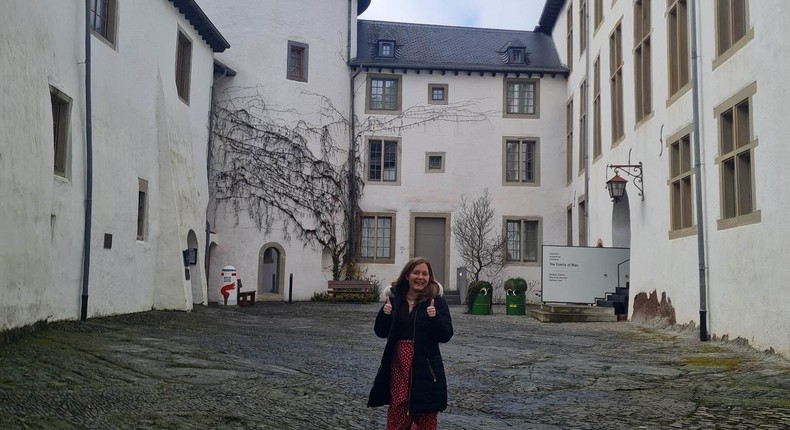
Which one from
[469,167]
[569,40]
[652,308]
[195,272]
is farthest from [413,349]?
[569,40]

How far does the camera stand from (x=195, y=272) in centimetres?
2031

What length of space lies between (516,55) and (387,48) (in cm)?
457

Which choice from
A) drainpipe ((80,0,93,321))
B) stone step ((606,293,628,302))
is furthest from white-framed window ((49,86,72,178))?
stone step ((606,293,628,302))

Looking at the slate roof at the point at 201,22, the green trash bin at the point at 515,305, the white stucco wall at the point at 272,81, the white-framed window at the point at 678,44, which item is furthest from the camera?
the white stucco wall at the point at 272,81

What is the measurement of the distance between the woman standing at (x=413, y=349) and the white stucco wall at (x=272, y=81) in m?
20.4

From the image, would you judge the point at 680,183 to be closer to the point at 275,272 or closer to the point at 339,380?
the point at 339,380

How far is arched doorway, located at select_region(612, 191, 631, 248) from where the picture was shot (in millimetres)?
19984

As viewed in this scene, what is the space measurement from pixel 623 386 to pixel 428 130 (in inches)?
808

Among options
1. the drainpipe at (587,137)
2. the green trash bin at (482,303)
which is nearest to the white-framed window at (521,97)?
the drainpipe at (587,137)

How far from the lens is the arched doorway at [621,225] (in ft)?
65.6

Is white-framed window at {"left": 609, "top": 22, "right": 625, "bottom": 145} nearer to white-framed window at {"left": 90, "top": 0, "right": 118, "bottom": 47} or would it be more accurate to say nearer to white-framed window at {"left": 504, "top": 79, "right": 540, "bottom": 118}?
white-framed window at {"left": 504, "top": 79, "right": 540, "bottom": 118}

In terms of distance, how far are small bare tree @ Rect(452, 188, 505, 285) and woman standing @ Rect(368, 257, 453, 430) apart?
21815mm

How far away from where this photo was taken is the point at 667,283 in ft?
50.4

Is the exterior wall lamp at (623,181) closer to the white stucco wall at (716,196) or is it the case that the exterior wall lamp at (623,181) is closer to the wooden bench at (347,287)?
the white stucco wall at (716,196)
